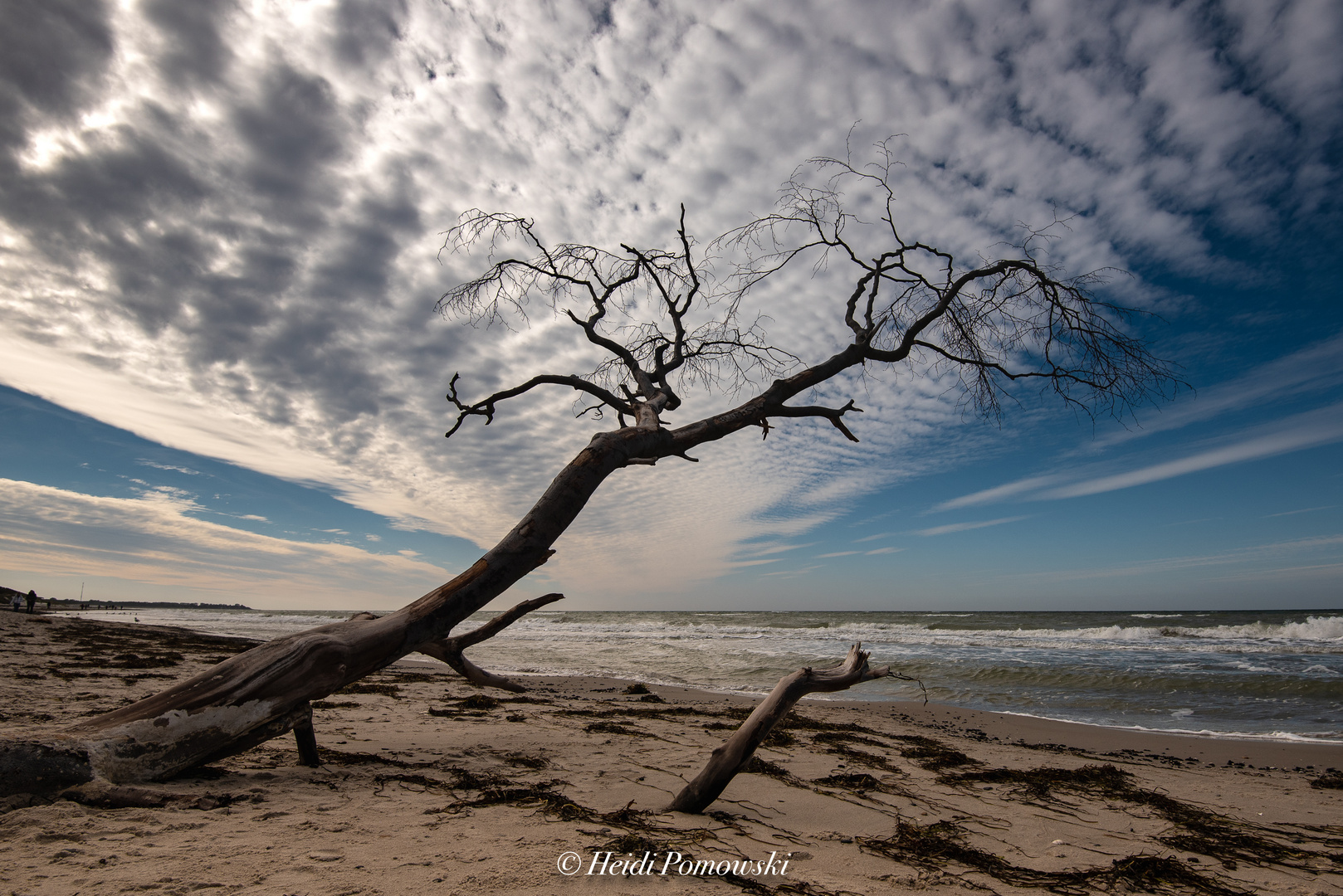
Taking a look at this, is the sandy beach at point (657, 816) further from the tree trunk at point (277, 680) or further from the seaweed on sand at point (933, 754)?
the tree trunk at point (277, 680)

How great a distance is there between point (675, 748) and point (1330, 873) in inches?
166

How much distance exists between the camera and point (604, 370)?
712cm

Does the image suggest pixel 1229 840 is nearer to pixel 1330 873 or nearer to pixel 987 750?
pixel 1330 873

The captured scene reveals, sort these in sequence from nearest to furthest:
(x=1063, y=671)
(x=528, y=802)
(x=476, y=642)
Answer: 1. (x=528, y=802)
2. (x=476, y=642)
3. (x=1063, y=671)

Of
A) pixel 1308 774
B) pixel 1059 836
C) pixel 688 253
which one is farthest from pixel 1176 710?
pixel 688 253

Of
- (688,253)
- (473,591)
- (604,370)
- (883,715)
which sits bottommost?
(883,715)

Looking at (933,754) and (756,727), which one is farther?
(933,754)

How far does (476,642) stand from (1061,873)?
3950 mm

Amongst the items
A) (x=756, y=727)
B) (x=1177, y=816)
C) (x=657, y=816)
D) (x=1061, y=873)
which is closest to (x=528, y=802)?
(x=657, y=816)

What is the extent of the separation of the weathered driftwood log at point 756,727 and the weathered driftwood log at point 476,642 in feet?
5.69

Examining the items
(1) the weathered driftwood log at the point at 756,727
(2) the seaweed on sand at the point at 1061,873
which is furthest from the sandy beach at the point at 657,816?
(1) the weathered driftwood log at the point at 756,727

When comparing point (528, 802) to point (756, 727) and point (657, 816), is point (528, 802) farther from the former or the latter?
point (756, 727)

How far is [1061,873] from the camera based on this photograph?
9.86 feet

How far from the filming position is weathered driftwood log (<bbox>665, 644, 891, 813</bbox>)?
10.8ft
